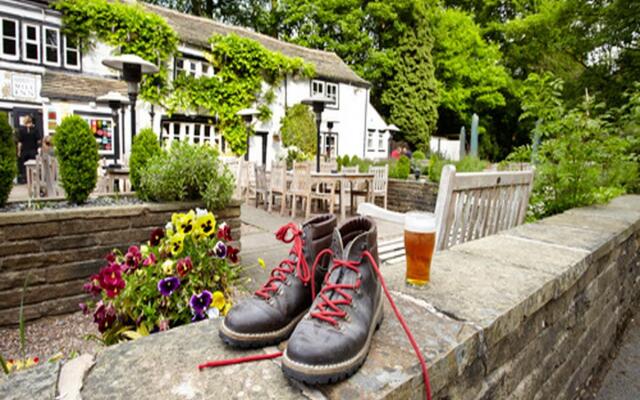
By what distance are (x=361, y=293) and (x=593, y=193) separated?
11.7 ft

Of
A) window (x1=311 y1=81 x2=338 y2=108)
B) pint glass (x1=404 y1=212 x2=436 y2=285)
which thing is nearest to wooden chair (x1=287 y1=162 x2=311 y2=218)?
pint glass (x1=404 y1=212 x2=436 y2=285)

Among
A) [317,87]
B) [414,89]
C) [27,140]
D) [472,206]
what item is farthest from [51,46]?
[414,89]

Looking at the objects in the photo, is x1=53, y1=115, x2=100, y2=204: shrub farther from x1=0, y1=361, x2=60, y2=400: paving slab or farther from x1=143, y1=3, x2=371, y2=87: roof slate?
x1=143, y1=3, x2=371, y2=87: roof slate

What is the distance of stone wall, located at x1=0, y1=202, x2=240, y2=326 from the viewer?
2.62 meters

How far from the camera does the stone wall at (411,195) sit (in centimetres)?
770

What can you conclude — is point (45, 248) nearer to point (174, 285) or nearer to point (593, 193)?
point (174, 285)

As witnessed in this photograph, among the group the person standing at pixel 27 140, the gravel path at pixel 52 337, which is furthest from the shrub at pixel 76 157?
the person standing at pixel 27 140

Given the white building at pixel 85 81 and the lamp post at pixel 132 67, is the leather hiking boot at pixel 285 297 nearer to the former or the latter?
the lamp post at pixel 132 67

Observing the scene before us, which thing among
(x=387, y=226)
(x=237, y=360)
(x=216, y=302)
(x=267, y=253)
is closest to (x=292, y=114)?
(x=387, y=226)

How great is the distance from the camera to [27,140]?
10.8 metres

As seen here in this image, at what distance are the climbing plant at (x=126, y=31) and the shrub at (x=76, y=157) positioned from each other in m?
9.06

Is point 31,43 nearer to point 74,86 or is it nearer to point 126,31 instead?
point 74,86

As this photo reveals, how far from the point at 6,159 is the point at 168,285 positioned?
6.56ft

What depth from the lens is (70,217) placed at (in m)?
2.79
